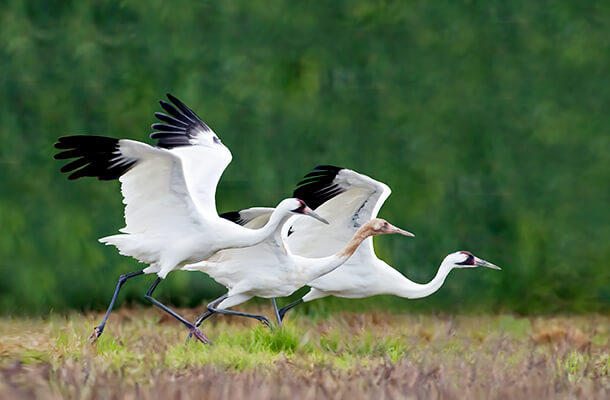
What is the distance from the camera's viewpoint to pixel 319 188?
25.8ft

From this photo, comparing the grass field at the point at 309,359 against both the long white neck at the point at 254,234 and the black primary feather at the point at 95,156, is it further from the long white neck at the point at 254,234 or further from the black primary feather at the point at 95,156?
the black primary feather at the point at 95,156

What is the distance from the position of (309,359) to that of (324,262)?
1104 millimetres

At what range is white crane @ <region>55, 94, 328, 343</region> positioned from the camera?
6.61 m

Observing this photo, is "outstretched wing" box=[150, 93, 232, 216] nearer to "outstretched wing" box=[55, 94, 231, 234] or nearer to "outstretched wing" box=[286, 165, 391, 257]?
"outstretched wing" box=[55, 94, 231, 234]

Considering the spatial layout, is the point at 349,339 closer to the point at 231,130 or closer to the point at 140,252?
the point at 140,252

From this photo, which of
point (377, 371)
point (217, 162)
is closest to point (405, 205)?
point (217, 162)

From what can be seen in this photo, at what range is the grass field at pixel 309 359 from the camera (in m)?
4.90

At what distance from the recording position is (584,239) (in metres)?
9.47

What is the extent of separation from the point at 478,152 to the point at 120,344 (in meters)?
3.86

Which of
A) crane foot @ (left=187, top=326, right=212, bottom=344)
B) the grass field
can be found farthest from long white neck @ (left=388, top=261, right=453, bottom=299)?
crane foot @ (left=187, top=326, right=212, bottom=344)

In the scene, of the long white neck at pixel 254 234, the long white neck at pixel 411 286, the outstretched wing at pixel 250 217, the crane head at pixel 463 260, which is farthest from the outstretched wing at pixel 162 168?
the crane head at pixel 463 260

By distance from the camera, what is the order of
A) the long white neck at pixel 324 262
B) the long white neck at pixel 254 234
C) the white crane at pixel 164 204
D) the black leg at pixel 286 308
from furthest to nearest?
the black leg at pixel 286 308 → the long white neck at pixel 324 262 → the long white neck at pixel 254 234 → the white crane at pixel 164 204

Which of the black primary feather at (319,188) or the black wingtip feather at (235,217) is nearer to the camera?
the black primary feather at (319,188)

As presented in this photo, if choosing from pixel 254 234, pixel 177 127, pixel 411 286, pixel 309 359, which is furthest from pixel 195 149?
pixel 309 359
